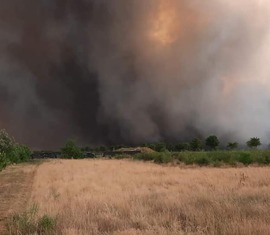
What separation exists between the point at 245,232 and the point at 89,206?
22.4ft

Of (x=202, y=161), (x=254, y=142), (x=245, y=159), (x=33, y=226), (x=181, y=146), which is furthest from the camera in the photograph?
(x=181, y=146)

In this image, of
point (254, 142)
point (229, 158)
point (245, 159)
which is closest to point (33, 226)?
point (245, 159)

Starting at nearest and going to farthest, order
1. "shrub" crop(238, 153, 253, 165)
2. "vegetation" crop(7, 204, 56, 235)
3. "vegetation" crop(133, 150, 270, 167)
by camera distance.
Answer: "vegetation" crop(7, 204, 56, 235), "vegetation" crop(133, 150, 270, 167), "shrub" crop(238, 153, 253, 165)

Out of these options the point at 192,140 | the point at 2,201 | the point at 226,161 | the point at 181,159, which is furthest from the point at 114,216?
the point at 192,140

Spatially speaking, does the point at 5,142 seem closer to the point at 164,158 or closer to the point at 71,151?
the point at 164,158

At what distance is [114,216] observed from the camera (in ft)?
39.9

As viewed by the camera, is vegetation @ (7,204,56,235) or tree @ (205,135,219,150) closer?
vegetation @ (7,204,56,235)

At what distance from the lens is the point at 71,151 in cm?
14450

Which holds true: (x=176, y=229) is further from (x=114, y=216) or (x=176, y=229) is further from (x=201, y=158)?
(x=201, y=158)

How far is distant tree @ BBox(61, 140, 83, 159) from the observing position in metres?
144

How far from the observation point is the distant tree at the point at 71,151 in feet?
473

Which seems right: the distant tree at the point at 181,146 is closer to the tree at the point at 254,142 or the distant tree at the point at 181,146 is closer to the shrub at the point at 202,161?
the tree at the point at 254,142

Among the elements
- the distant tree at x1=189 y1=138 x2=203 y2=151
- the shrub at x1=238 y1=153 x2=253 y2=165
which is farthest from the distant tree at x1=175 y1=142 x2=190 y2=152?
the shrub at x1=238 y1=153 x2=253 y2=165

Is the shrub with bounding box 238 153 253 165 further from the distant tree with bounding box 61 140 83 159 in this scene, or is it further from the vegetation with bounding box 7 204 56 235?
the distant tree with bounding box 61 140 83 159
